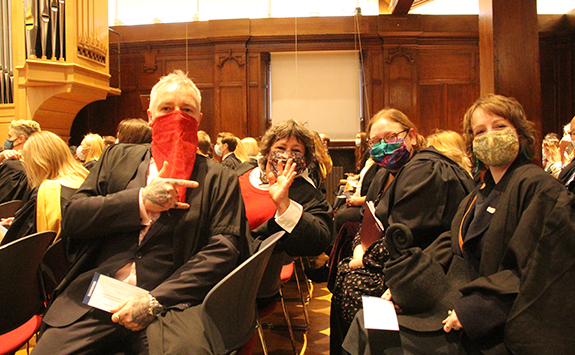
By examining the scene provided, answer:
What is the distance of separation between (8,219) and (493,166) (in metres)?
3.19

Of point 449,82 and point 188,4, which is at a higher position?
point 188,4

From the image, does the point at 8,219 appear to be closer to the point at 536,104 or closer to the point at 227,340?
the point at 227,340

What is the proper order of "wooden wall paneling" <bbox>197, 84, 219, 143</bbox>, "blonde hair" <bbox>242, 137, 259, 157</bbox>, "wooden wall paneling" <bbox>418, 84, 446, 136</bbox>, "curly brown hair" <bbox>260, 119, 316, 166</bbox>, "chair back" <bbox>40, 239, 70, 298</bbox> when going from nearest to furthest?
1. "chair back" <bbox>40, 239, 70, 298</bbox>
2. "curly brown hair" <bbox>260, 119, 316, 166</bbox>
3. "blonde hair" <bbox>242, 137, 259, 157</bbox>
4. "wooden wall paneling" <bbox>418, 84, 446, 136</bbox>
5. "wooden wall paneling" <bbox>197, 84, 219, 143</bbox>

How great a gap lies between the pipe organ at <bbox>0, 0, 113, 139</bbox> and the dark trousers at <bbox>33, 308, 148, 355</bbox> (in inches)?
263

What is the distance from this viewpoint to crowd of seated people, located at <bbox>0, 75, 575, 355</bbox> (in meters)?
1.49

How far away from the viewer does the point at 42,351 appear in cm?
153

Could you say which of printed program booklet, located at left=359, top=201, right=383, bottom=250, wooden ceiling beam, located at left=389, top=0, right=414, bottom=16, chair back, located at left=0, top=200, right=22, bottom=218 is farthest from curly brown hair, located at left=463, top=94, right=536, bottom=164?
wooden ceiling beam, located at left=389, top=0, right=414, bottom=16

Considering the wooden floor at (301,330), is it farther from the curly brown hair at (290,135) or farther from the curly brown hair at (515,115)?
the curly brown hair at (515,115)

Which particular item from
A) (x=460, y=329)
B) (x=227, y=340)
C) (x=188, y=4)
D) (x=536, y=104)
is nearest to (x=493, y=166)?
(x=460, y=329)

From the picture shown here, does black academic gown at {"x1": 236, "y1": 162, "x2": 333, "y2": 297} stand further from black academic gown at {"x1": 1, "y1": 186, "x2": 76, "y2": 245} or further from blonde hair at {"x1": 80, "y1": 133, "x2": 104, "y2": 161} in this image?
blonde hair at {"x1": 80, "y1": 133, "x2": 104, "y2": 161}

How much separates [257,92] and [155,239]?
753 centimetres

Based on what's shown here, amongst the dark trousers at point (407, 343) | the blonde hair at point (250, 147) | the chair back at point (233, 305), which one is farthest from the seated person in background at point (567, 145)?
the blonde hair at point (250, 147)

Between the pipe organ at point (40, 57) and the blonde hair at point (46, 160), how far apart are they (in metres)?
5.29

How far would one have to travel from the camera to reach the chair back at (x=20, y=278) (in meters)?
1.89
